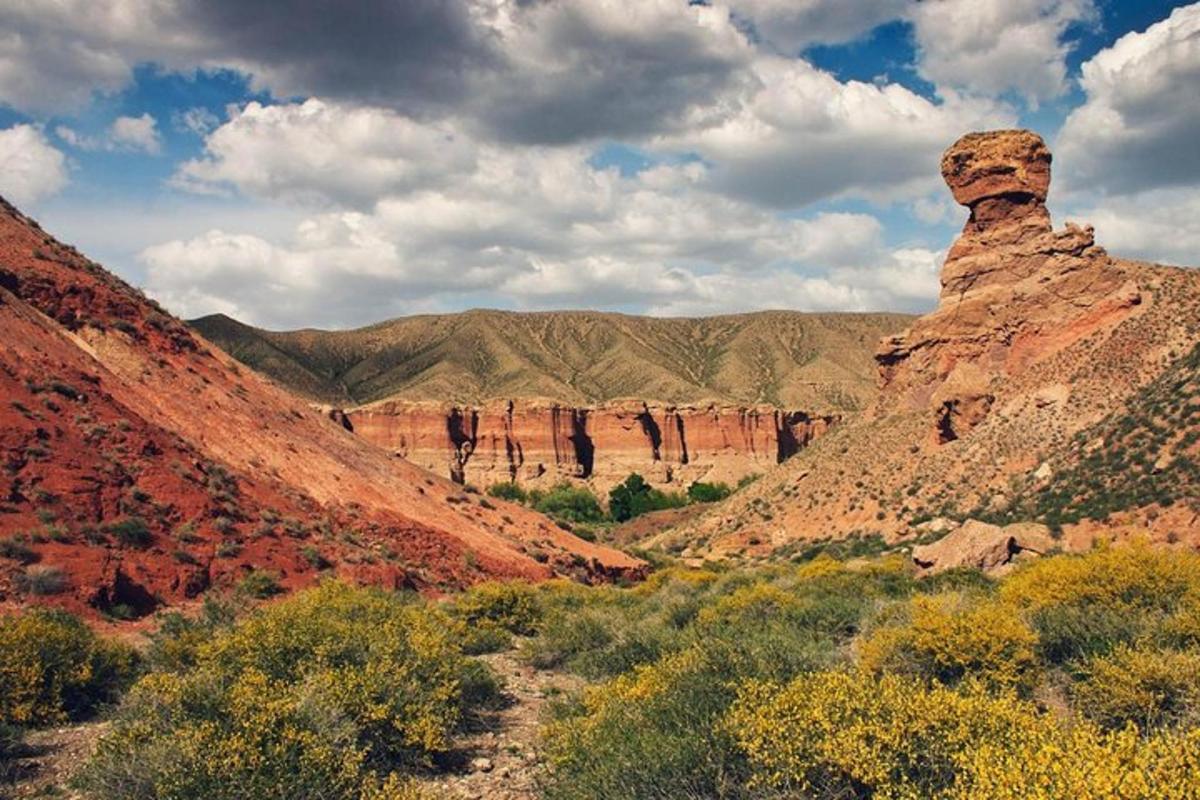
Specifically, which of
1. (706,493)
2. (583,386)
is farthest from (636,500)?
(583,386)

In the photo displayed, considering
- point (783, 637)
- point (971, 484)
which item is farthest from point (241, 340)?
point (783, 637)

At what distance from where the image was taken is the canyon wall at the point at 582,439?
79.5 m

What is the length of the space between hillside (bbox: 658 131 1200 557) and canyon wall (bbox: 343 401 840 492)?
33.4 meters

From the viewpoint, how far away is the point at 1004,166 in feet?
131

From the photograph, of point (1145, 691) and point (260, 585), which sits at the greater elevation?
point (1145, 691)

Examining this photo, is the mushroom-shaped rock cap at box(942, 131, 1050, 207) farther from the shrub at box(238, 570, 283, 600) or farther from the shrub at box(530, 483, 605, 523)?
the shrub at box(530, 483, 605, 523)

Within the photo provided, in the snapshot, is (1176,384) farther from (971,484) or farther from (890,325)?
(890,325)

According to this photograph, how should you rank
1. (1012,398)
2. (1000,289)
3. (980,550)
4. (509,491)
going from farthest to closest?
(509,491)
(1000,289)
(1012,398)
(980,550)

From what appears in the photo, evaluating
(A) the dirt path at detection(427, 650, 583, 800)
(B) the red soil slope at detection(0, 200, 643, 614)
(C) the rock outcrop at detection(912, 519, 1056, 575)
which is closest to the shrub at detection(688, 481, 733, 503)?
(B) the red soil slope at detection(0, 200, 643, 614)

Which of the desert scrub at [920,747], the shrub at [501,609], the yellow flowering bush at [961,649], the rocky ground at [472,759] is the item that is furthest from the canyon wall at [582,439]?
the desert scrub at [920,747]

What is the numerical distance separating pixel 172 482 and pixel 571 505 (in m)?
52.1

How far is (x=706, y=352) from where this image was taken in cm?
→ 14162

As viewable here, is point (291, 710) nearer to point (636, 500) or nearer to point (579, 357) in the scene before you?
point (636, 500)

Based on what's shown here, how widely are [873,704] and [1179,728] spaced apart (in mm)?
2420
